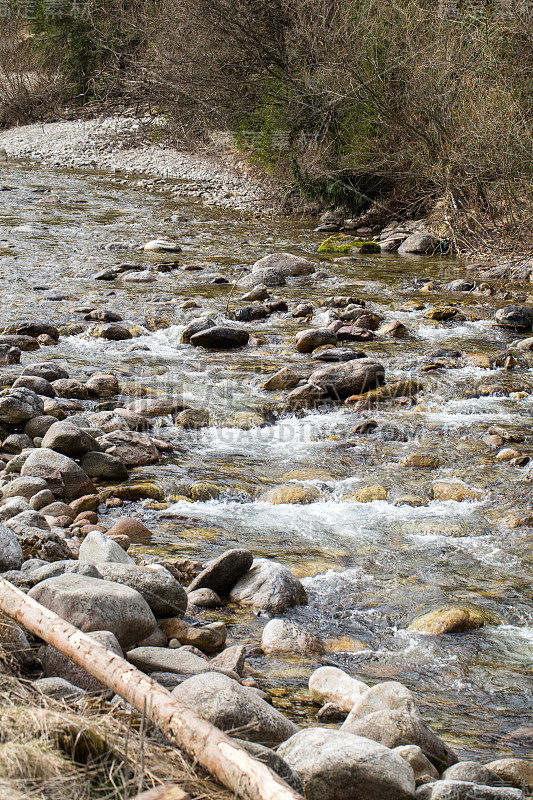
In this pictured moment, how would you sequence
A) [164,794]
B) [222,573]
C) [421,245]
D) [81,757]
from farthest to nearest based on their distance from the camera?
[421,245] → [222,573] → [81,757] → [164,794]

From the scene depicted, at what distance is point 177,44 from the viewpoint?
18.1 metres

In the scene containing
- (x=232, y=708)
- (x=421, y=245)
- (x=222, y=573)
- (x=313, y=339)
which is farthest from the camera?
(x=421, y=245)

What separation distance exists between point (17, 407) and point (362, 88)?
1032cm

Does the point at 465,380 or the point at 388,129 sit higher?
the point at 388,129

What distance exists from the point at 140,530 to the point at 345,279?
25.1 ft

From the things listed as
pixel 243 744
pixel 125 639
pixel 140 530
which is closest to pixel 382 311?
pixel 140 530

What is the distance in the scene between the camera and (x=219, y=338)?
8.78 meters

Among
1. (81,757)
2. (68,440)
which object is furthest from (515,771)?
(68,440)

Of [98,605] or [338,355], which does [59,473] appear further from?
[338,355]

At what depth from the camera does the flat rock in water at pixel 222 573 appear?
4.21m

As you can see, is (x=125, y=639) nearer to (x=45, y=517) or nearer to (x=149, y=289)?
(x=45, y=517)

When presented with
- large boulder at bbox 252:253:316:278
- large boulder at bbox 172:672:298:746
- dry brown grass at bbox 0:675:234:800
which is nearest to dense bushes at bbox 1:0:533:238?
Result: large boulder at bbox 252:253:316:278

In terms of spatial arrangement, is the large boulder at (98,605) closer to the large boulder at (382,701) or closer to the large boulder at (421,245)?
the large boulder at (382,701)

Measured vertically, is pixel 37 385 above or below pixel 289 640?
above
